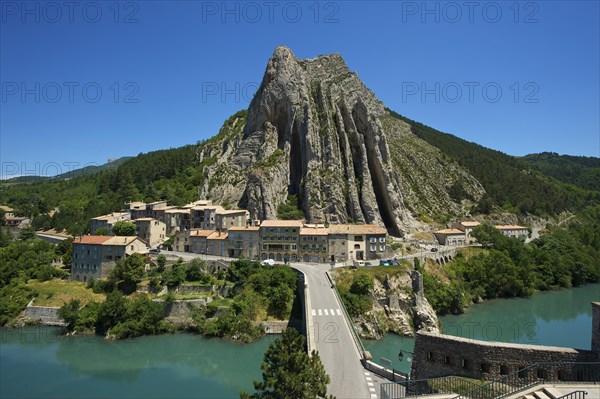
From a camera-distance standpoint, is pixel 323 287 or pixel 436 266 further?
pixel 436 266

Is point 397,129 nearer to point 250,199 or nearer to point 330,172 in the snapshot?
point 330,172

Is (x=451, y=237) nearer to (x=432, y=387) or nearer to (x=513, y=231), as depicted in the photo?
(x=513, y=231)

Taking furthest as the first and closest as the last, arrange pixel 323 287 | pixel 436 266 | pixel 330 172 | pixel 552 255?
pixel 330 172 → pixel 552 255 → pixel 436 266 → pixel 323 287

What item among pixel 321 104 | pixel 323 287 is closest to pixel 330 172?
pixel 321 104

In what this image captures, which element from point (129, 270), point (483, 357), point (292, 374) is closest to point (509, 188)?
point (129, 270)

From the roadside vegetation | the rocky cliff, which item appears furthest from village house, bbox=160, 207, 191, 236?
the roadside vegetation

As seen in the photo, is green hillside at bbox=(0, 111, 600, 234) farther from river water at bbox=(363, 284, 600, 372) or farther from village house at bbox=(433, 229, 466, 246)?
river water at bbox=(363, 284, 600, 372)
